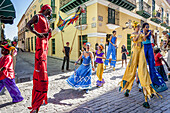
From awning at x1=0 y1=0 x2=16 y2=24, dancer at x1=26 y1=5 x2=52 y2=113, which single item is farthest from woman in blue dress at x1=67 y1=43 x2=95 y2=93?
awning at x1=0 y1=0 x2=16 y2=24

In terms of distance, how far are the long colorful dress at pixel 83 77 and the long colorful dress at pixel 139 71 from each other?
4.12 ft

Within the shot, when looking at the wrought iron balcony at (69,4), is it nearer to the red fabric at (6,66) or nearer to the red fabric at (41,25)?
the red fabric at (6,66)

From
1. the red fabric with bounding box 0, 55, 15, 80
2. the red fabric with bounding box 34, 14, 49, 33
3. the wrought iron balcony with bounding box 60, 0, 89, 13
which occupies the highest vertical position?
the wrought iron balcony with bounding box 60, 0, 89, 13

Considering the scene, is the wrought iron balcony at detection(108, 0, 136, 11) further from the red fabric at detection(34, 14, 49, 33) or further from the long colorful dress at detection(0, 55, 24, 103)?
the long colorful dress at detection(0, 55, 24, 103)

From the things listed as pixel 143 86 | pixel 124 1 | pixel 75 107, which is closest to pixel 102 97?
pixel 75 107

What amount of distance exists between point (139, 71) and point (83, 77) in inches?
75.6

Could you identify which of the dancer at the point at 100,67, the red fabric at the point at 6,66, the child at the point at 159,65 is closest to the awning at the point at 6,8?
the red fabric at the point at 6,66

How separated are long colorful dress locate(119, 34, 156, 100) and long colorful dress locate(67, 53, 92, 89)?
1.26 metres

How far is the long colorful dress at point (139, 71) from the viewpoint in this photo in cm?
319

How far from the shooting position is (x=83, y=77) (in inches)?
169

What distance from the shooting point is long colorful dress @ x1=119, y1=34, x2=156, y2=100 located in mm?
3191

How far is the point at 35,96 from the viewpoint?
2.42 meters

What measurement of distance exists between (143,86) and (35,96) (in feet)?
9.12

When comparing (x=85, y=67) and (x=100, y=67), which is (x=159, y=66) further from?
(x=85, y=67)
